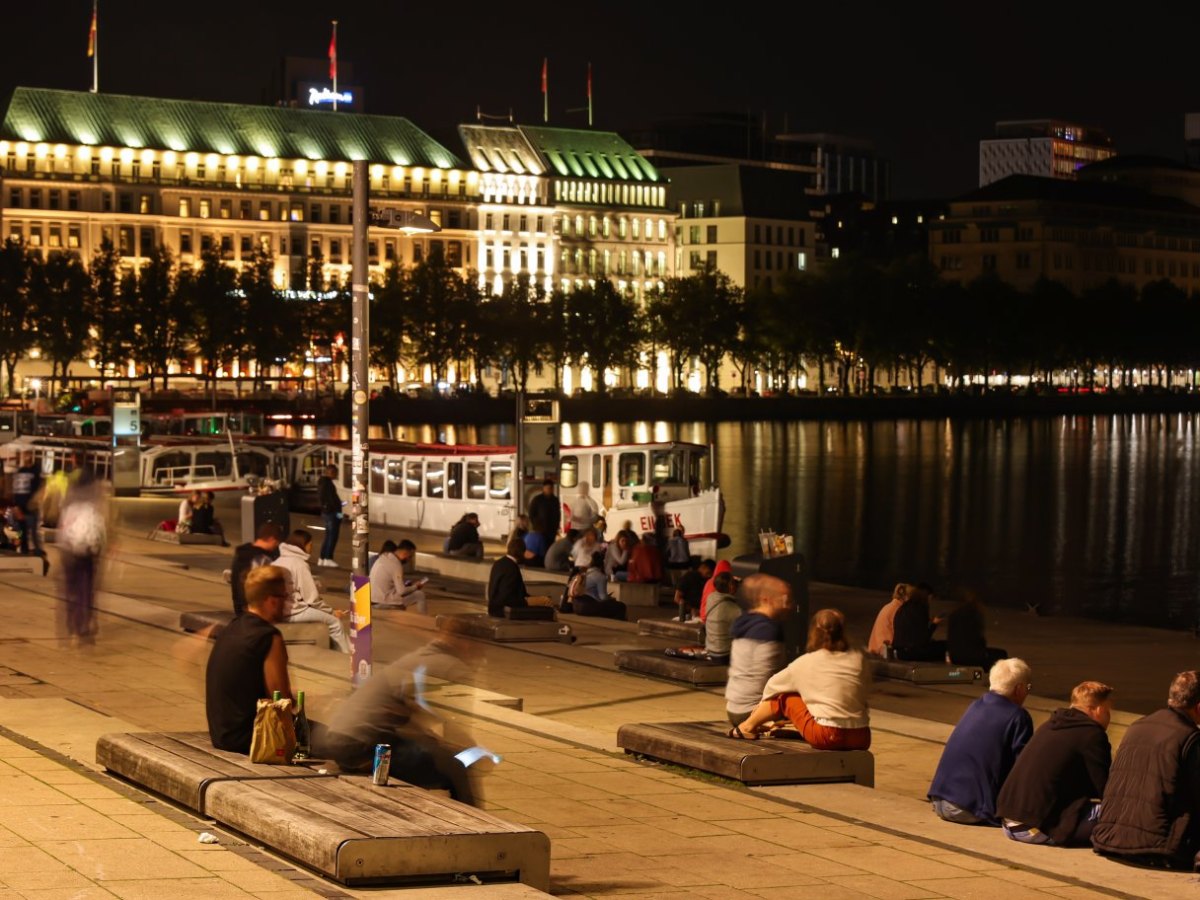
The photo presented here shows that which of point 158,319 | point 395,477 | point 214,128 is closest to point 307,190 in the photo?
point 214,128

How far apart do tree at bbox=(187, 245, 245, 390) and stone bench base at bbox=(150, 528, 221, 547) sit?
9366cm

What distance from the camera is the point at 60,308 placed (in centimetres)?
12988

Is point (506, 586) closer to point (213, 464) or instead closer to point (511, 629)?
point (511, 629)

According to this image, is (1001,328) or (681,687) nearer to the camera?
(681,687)

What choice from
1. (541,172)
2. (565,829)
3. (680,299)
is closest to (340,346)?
(680,299)

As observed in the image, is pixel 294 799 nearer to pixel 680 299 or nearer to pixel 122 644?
pixel 122 644

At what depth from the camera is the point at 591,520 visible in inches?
1468

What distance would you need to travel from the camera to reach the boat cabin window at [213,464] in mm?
59500

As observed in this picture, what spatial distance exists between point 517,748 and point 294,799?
13.9 feet

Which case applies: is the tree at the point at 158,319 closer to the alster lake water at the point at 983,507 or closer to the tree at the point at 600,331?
the alster lake water at the point at 983,507

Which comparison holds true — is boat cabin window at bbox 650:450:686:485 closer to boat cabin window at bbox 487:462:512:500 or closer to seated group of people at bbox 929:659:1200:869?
boat cabin window at bbox 487:462:512:500

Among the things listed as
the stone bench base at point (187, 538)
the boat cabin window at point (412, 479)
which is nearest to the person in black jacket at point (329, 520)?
the stone bench base at point (187, 538)

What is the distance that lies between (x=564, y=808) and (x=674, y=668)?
7.49 metres

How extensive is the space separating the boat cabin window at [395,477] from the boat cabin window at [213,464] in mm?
12004
